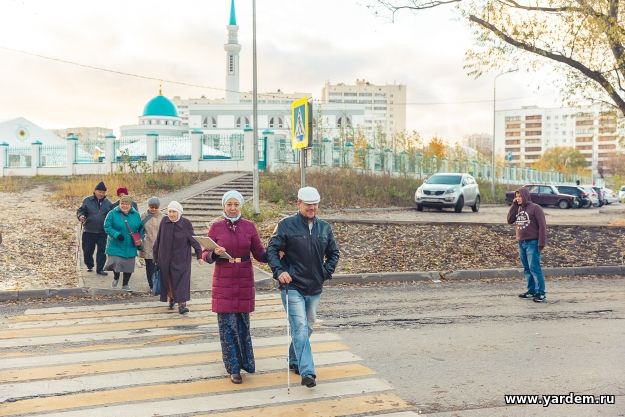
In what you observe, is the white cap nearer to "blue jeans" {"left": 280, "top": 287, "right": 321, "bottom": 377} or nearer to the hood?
"blue jeans" {"left": 280, "top": 287, "right": 321, "bottom": 377}

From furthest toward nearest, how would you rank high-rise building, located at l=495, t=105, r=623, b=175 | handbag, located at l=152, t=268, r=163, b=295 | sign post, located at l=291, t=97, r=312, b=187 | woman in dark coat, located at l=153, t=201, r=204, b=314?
high-rise building, located at l=495, t=105, r=623, b=175 < sign post, located at l=291, t=97, r=312, b=187 < handbag, located at l=152, t=268, r=163, b=295 < woman in dark coat, located at l=153, t=201, r=204, b=314

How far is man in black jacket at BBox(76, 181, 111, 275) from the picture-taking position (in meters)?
12.7

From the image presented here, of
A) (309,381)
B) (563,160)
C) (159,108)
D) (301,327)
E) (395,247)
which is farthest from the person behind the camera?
(563,160)

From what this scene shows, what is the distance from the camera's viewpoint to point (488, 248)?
15.8m

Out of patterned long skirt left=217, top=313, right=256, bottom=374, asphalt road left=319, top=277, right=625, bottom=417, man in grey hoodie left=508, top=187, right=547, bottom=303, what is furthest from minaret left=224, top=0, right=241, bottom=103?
patterned long skirt left=217, top=313, right=256, bottom=374

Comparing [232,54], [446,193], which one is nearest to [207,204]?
[446,193]

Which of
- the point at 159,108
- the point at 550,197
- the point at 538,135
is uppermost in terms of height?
the point at 538,135

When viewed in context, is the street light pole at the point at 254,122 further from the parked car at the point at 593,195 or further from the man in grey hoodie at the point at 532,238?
the parked car at the point at 593,195

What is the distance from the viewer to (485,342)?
7520 mm

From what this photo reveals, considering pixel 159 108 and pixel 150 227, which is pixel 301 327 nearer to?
pixel 150 227

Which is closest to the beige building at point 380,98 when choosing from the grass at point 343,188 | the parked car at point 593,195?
the parked car at point 593,195

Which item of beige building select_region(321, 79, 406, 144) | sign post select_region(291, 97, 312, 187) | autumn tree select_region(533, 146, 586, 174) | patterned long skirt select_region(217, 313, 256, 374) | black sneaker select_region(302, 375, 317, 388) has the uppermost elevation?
beige building select_region(321, 79, 406, 144)

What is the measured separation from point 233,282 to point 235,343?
587 mm

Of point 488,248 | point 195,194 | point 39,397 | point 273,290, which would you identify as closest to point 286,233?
point 39,397
